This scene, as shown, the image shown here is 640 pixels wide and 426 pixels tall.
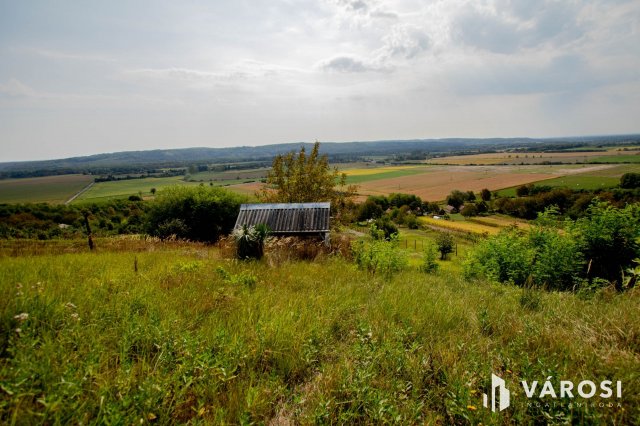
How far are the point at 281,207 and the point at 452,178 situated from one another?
113263 millimetres

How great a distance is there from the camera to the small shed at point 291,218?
1631cm

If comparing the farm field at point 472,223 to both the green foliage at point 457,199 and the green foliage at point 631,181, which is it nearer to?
the green foliage at point 457,199

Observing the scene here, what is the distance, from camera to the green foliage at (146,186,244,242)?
105ft

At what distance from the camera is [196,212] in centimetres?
3216

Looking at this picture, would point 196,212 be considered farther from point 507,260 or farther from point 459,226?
point 459,226

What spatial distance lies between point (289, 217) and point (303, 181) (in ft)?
42.9

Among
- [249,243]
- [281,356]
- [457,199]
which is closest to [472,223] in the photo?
[457,199]

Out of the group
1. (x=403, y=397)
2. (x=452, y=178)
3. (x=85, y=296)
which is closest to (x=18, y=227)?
(x=85, y=296)

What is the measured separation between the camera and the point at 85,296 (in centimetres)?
407

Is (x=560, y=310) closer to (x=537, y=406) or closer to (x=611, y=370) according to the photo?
(x=611, y=370)

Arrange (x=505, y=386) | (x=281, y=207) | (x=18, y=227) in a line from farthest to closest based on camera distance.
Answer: (x=18, y=227) < (x=281, y=207) < (x=505, y=386)

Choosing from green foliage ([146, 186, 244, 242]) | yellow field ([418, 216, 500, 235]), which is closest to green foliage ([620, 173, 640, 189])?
yellow field ([418, 216, 500, 235])

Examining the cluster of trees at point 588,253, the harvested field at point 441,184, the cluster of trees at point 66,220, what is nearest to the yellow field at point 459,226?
the harvested field at point 441,184

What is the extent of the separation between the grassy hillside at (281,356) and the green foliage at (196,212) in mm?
28176
